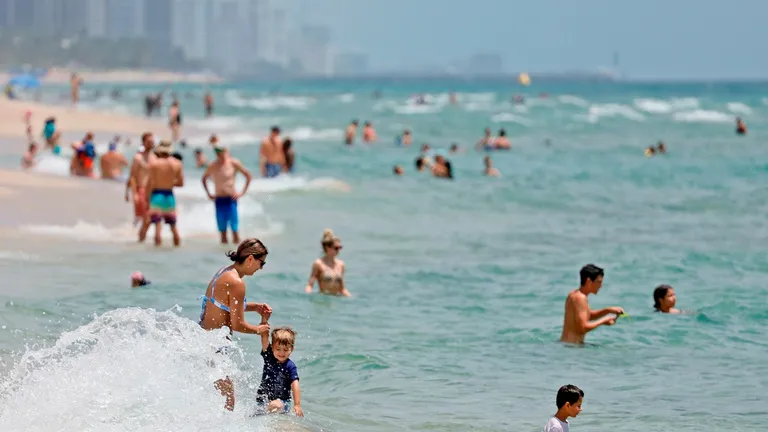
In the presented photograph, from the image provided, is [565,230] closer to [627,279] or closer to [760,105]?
[627,279]

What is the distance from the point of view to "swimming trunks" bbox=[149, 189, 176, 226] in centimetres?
1505

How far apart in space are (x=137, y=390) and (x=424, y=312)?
5.41m

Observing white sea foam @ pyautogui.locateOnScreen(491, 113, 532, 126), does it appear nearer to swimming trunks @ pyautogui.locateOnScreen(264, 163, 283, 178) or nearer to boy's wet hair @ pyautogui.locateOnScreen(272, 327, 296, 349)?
swimming trunks @ pyautogui.locateOnScreen(264, 163, 283, 178)

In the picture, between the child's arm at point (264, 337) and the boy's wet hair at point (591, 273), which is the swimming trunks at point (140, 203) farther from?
the child's arm at point (264, 337)

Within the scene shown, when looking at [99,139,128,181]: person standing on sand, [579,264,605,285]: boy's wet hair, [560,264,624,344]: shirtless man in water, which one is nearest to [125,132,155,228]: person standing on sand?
[560,264,624,344]: shirtless man in water

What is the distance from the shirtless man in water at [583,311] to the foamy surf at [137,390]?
3514 mm

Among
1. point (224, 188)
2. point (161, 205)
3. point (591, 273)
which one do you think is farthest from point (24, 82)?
point (591, 273)

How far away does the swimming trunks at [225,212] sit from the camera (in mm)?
15852

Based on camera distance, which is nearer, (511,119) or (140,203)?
(140,203)

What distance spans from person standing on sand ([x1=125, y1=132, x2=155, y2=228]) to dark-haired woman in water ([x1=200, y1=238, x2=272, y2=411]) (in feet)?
26.1

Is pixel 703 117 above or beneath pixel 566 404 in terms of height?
above

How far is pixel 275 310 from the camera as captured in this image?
494 inches

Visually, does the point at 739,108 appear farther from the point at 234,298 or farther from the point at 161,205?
the point at 234,298

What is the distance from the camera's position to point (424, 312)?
12.8m
